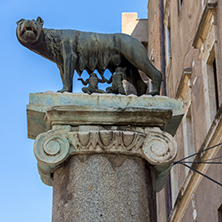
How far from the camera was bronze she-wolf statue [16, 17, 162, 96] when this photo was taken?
7.05 meters

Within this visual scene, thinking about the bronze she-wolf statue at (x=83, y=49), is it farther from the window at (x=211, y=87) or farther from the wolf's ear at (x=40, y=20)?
the window at (x=211, y=87)

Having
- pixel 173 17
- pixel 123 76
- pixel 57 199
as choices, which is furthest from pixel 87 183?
pixel 173 17

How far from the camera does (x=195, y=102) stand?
1559 centimetres

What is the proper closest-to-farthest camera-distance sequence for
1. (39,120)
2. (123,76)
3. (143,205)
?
1. (143,205)
2. (39,120)
3. (123,76)

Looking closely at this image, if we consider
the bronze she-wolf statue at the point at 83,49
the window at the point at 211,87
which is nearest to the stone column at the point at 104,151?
the bronze she-wolf statue at the point at 83,49

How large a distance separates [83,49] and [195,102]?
8799 millimetres

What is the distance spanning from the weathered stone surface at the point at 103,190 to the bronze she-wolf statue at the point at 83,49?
1.14 m

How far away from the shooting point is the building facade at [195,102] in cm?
1297

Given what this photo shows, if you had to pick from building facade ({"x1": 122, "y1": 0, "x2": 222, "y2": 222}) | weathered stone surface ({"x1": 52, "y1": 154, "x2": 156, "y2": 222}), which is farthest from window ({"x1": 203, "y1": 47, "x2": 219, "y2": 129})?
weathered stone surface ({"x1": 52, "y1": 154, "x2": 156, "y2": 222})

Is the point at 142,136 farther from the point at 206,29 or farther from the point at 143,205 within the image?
the point at 206,29

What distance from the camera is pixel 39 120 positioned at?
6531 millimetres

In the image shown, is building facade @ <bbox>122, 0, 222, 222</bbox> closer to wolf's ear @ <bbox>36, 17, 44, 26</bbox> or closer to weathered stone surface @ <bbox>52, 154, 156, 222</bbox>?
wolf's ear @ <bbox>36, 17, 44, 26</bbox>

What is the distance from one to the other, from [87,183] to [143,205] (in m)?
0.55

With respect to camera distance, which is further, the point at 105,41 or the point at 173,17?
the point at 173,17
